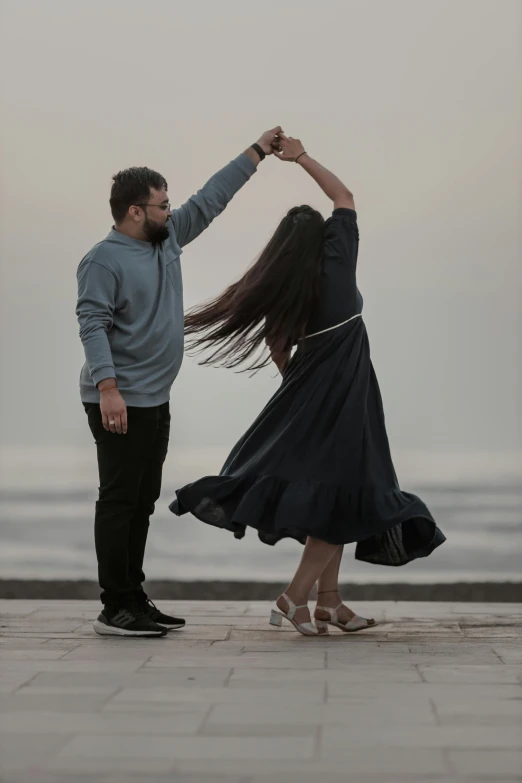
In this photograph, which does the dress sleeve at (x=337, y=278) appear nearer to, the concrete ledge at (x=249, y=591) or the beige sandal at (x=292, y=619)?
the beige sandal at (x=292, y=619)

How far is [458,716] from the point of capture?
223cm

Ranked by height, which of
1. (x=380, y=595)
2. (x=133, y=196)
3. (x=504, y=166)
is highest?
(x=504, y=166)

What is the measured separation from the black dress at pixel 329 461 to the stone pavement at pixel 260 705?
32 centimetres

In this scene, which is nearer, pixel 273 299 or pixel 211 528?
pixel 273 299

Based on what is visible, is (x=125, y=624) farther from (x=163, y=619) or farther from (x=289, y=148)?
(x=289, y=148)

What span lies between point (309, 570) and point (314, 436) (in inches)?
15.0

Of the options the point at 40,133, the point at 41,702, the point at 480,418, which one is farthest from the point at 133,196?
the point at 480,418

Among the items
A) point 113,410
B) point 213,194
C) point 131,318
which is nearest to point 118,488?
point 113,410

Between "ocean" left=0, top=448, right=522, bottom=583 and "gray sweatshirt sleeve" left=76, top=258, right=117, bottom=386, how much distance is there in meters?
1.56

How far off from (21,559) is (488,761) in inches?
160

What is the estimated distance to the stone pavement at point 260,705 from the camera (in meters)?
1.88

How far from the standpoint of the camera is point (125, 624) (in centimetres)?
342

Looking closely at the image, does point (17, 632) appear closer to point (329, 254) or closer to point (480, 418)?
point (329, 254)

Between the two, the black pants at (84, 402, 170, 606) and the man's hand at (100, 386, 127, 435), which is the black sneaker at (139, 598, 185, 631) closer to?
the black pants at (84, 402, 170, 606)
